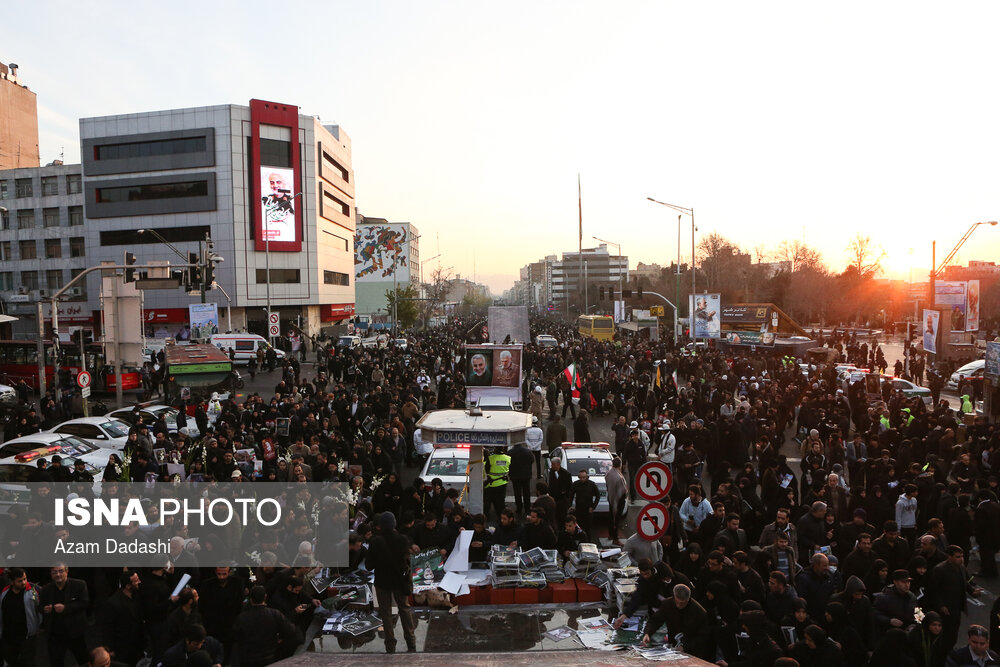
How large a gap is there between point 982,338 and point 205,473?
65.9 m

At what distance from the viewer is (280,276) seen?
53.6 metres

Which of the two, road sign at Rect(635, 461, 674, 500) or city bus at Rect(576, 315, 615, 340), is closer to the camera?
road sign at Rect(635, 461, 674, 500)

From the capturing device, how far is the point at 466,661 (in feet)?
21.0

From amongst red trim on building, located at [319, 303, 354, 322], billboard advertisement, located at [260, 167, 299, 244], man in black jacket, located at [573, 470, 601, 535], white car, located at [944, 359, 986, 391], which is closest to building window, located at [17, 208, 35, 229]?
billboard advertisement, located at [260, 167, 299, 244]

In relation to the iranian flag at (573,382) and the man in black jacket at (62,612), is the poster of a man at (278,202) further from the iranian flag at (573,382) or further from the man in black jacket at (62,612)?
the man in black jacket at (62,612)

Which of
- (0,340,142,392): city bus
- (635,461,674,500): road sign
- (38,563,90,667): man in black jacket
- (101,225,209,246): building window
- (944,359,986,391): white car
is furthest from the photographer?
(101,225,209,246): building window

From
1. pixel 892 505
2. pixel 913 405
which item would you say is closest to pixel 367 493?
pixel 892 505

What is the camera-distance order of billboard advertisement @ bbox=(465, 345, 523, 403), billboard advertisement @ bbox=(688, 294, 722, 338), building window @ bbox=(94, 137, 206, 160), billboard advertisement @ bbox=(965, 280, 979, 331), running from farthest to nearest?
1. building window @ bbox=(94, 137, 206, 160)
2. billboard advertisement @ bbox=(688, 294, 722, 338)
3. billboard advertisement @ bbox=(965, 280, 979, 331)
4. billboard advertisement @ bbox=(465, 345, 523, 403)

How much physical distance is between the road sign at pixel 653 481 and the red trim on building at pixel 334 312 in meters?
53.9

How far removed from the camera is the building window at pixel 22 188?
55969 millimetres

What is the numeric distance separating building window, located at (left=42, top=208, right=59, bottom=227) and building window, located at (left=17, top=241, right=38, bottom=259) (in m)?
2.11

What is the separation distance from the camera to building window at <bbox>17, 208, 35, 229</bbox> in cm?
5631

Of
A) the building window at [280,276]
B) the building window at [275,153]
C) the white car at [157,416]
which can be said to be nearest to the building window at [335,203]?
the building window at [275,153]

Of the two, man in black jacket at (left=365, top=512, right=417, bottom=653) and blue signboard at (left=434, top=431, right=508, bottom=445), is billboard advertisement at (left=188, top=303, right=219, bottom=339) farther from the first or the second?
man in black jacket at (left=365, top=512, right=417, bottom=653)
